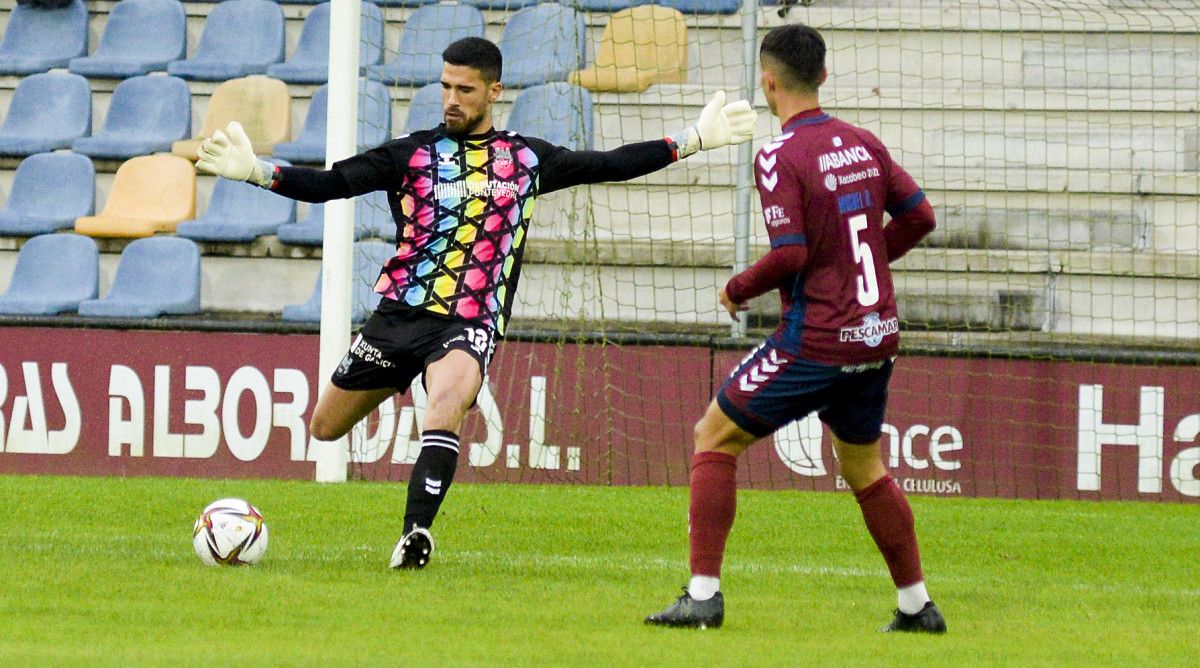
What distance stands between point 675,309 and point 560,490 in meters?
2.07

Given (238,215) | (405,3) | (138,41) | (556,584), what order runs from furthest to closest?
1. (138,41)
2. (405,3)
3. (238,215)
4. (556,584)

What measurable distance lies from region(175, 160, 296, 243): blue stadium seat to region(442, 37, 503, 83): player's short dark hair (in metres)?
5.64

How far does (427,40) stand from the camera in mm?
12594

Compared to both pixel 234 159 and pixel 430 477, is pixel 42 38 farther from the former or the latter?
pixel 430 477

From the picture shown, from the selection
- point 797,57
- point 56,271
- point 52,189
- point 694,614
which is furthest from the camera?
point 52,189

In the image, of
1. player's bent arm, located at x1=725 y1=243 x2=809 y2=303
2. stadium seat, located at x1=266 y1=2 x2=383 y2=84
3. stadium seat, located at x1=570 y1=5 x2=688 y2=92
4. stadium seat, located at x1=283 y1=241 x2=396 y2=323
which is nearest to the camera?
player's bent arm, located at x1=725 y1=243 x2=809 y2=303

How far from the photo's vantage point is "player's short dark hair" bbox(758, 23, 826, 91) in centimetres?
487

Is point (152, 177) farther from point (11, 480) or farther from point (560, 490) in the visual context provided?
point (560, 490)

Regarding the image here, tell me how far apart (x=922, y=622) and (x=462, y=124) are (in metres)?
2.66

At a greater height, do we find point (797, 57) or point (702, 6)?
point (702, 6)

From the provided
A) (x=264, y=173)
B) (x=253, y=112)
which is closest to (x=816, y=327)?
(x=264, y=173)

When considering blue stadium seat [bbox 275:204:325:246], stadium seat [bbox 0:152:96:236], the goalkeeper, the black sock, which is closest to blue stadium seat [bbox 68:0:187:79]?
stadium seat [bbox 0:152:96:236]

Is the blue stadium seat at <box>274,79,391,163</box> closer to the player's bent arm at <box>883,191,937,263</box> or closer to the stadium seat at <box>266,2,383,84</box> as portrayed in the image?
the stadium seat at <box>266,2,383,84</box>

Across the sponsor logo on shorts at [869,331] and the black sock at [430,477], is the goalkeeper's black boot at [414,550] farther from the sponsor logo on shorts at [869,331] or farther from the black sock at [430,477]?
the sponsor logo on shorts at [869,331]
